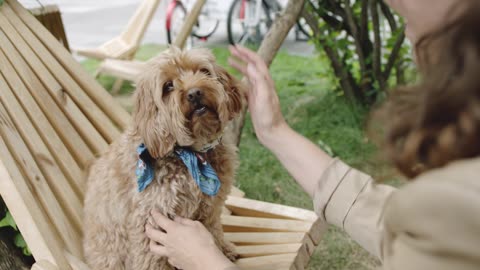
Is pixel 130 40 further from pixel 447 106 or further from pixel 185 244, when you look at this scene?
pixel 447 106

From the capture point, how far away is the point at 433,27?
957 mm

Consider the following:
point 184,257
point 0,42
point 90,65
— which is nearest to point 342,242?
point 184,257

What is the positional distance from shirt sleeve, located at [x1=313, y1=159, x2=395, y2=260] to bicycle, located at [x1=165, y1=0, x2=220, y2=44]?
5.39 metres

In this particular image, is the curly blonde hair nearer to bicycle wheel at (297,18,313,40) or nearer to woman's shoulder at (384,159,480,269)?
woman's shoulder at (384,159,480,269)

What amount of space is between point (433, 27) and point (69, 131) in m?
1.80

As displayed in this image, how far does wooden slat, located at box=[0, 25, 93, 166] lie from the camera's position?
7.42 feet

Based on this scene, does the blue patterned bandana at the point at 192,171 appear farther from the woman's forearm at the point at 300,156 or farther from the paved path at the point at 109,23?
the paved path at the point at 109,23

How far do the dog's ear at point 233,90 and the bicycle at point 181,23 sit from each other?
4.88 m

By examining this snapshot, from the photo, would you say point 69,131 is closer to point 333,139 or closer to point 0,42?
point 0,42

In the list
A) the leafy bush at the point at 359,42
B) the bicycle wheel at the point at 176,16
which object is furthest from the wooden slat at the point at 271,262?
the bicycle wheel at the point at 176,16

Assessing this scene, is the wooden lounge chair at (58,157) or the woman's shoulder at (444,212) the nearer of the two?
the woman's shoulder at (444,212)

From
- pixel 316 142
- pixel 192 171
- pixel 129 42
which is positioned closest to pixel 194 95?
pixel 192 171

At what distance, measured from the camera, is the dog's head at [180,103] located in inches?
69.4

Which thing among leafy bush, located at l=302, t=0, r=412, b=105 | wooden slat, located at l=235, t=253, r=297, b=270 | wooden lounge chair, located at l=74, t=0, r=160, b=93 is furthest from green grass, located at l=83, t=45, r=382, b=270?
wooden slat, located at l=235, t=253, r=297, b=270
